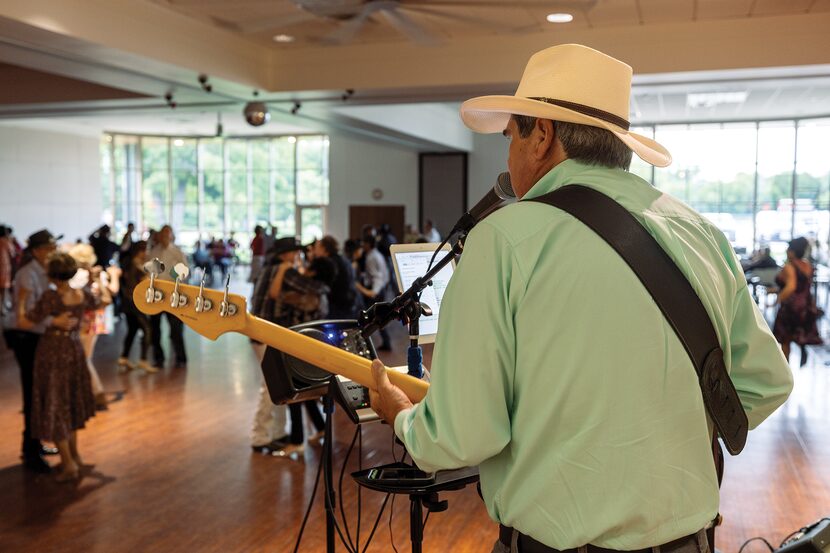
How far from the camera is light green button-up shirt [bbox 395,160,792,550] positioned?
1.31m

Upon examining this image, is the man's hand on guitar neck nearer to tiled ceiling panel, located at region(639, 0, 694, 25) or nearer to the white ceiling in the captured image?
tiled ceiling panel, located at region(639, 0, 694, 25)

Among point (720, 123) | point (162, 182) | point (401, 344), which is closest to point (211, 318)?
point (401, 344)

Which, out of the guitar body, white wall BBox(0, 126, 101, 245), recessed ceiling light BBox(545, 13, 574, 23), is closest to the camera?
the guitar body

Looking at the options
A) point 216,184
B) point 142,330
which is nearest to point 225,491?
point 142,330

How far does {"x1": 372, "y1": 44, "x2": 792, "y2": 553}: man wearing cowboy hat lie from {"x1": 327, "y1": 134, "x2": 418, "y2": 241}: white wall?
16.7 meters

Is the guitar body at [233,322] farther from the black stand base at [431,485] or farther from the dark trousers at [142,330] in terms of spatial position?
the dark trousers at [142,330]

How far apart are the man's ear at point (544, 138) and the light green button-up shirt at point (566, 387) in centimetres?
9

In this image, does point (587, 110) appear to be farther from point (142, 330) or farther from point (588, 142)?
point (142, 330)

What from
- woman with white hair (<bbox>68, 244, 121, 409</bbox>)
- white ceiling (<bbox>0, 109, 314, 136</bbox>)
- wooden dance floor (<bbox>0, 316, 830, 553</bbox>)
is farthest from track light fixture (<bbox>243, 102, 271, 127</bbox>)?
white ceiling (<bbox>0, 109, 314, 136</bbox>)

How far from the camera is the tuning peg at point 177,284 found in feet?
6.40

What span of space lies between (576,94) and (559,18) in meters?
5.90

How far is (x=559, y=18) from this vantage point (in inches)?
274

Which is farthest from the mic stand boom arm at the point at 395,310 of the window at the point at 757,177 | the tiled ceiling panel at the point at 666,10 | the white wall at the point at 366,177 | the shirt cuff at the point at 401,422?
the white wall at the point at 366,177

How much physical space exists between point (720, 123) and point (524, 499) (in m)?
Result: 17.0
